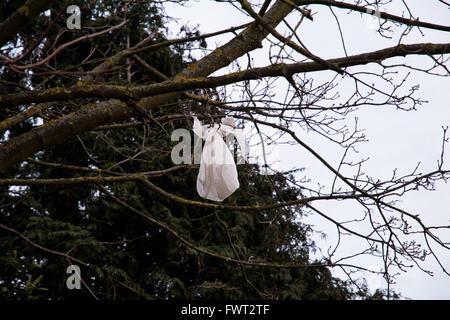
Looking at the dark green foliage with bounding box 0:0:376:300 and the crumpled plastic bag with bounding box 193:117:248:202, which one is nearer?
the crumpled plastic bag with bounding box 193:117:248:202

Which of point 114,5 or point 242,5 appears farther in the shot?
point 114,5

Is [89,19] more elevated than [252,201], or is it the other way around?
[89,19]

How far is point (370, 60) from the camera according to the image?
7.55ft

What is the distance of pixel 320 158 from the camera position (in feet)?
9.49

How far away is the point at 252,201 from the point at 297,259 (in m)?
0.99

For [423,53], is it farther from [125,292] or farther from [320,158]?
[125,292]

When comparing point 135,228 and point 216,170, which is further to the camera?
point 135,228

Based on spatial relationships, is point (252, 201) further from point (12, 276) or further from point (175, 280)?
point (12, 276)

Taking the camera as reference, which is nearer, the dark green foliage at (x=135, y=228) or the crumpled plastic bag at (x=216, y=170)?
the crumpled plastic bag at (x=216, y=170)

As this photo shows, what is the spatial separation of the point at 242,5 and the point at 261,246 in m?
4.72
